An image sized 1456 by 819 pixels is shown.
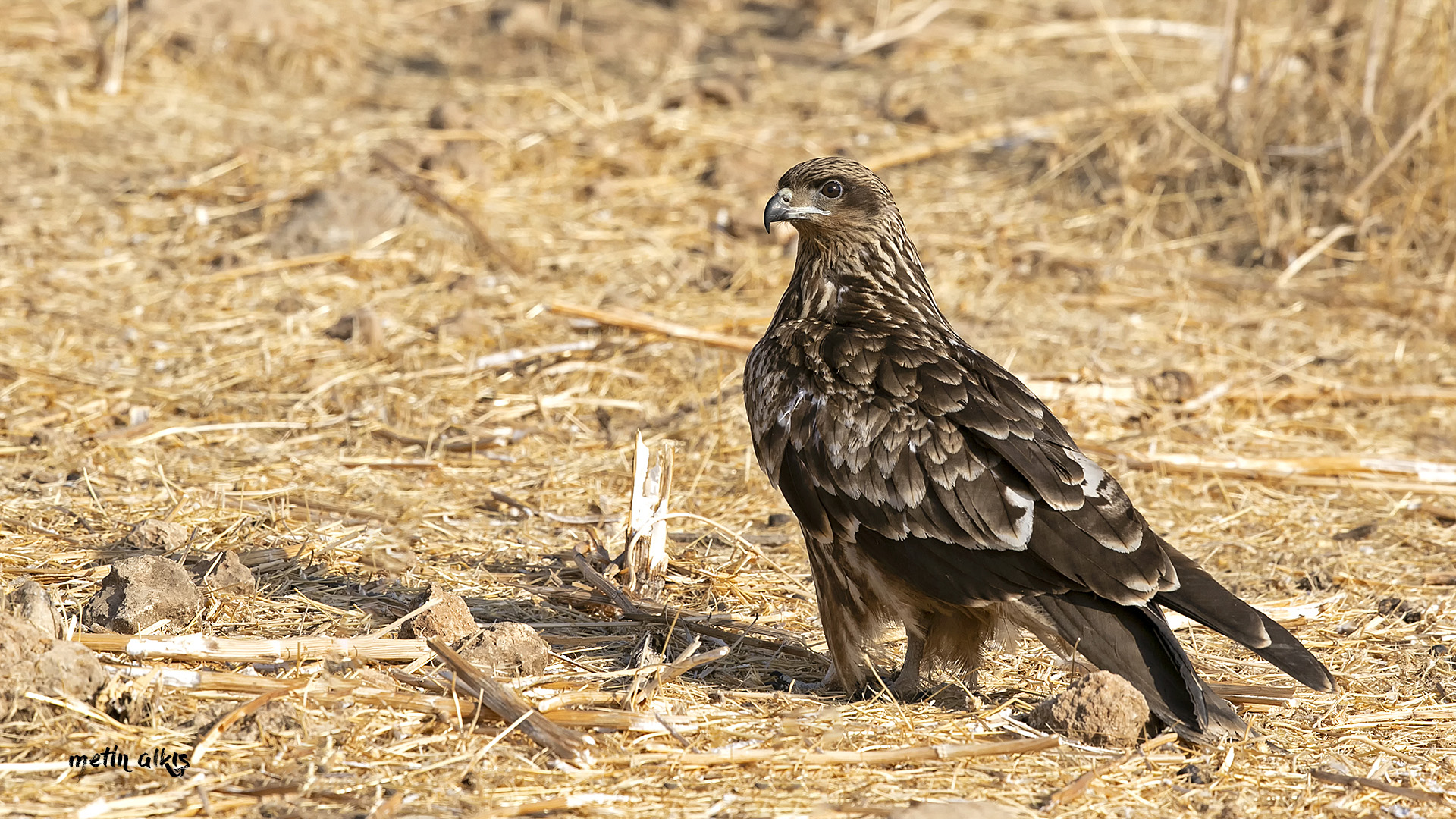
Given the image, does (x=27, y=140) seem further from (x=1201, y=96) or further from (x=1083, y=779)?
(x=1083, y=779)

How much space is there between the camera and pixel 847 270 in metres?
5.09

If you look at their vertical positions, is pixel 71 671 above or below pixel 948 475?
below

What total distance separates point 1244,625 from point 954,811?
0.97m

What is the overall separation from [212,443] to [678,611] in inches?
106

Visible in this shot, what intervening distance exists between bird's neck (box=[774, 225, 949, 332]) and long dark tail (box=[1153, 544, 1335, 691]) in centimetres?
131

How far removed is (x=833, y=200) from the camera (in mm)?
5074

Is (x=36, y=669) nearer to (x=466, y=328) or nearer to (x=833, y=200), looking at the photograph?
(x=833, y=200)

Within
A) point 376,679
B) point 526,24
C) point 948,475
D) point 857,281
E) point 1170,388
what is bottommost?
point 376,679

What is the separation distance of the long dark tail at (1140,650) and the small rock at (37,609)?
263 centimetres

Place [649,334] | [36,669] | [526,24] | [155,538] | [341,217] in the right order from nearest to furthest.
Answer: [36,669] → [155,538] → [649,334] → [341,217] → [526,24]

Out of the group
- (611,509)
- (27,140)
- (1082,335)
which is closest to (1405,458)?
(1082,335)

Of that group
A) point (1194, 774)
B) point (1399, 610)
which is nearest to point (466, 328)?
point (1399, 610)

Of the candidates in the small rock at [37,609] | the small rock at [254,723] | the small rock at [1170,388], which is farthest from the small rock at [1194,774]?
the small rock at [1170,388]

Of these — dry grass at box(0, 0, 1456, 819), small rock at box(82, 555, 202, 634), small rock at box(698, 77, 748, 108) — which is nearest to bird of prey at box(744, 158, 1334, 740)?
dry grass at box(0, 0, 1456, 819)
